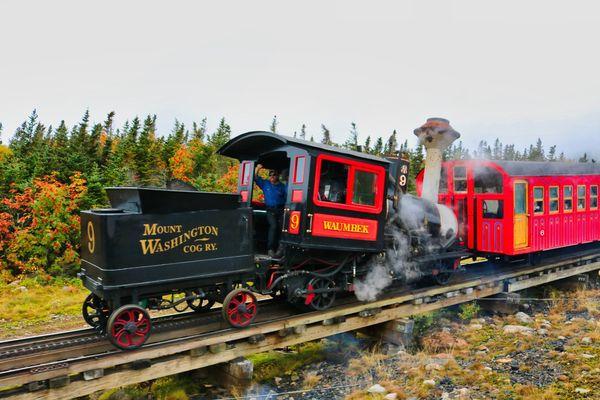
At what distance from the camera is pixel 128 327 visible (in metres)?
5.93

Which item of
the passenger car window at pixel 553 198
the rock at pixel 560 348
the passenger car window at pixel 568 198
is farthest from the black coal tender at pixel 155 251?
the passenger car window at pixel 568 198

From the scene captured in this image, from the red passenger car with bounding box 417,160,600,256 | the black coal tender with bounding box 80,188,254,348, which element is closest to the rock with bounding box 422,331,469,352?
the red passenger car with bounding box 417,160,600,256

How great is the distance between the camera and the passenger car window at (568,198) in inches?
507

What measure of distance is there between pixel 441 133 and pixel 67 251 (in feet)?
40.7

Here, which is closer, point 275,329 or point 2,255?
point 275,329

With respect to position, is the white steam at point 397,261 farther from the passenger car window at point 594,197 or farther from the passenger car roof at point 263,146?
the passenger car window at point 594,197

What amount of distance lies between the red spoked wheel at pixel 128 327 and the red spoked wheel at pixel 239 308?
47.9 inches

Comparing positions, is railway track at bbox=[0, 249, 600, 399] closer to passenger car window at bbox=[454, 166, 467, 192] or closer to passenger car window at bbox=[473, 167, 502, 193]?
passenger car window at bbox=[473, 167, 502, 193]

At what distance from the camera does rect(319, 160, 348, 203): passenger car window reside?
25.1ft

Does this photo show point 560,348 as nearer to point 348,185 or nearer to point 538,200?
point 538,200

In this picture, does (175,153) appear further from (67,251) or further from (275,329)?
(275,329)

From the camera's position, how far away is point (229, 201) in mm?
6922

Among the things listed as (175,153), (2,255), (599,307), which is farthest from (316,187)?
(175,153)

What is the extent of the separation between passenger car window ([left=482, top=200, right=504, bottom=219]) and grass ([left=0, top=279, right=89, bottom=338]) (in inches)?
410
